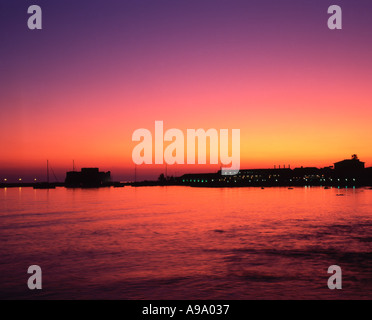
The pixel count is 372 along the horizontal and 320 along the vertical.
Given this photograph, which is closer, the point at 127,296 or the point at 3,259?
the point at 127,296

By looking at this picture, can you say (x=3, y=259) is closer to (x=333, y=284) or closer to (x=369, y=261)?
(x=333, y=284)

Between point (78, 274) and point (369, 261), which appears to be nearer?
point (78, 274)

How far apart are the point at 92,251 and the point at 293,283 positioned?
15.0m

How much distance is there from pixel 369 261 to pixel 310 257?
3357mm

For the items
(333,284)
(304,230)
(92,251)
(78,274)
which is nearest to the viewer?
(333,284)

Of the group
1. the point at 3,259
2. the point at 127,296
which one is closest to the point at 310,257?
the point at 127,296

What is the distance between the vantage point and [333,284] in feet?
57.8

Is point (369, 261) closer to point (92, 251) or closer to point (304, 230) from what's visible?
point (304, 230)

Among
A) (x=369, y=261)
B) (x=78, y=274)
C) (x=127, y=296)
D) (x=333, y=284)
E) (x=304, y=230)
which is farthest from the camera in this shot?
(x=304, y=230)
